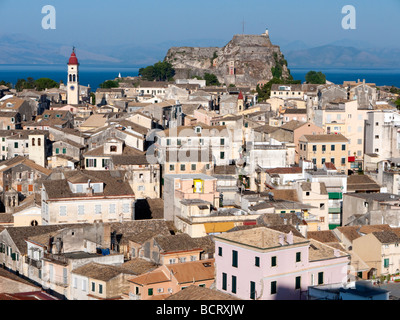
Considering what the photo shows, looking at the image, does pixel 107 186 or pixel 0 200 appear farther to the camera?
pixel 0 200

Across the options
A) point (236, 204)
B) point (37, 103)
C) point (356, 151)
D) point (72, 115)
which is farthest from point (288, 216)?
point (37, 103)

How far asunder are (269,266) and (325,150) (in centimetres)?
1806

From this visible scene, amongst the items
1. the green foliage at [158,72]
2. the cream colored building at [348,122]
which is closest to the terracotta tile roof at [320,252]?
the cream colored building at [348,122]

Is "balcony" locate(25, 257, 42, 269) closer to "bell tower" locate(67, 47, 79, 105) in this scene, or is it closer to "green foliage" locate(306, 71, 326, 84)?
"bell tower" locate(67, 47, 79, 105)

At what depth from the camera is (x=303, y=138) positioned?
3275 cm

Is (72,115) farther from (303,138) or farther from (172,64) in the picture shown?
(172,64)

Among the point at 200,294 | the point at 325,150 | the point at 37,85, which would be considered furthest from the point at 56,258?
the point at 37,85

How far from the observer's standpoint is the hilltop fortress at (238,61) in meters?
83.2

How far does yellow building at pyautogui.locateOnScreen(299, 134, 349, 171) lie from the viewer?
1262 inches

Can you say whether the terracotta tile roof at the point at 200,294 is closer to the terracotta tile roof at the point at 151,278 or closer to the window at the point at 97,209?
the terracotta tile roof at the point at 151,278

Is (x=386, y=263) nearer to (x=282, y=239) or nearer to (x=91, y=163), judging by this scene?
(x=282, y=239)

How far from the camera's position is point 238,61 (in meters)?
85.6
